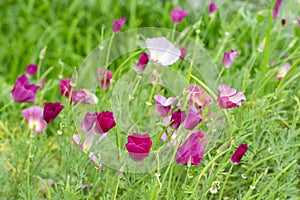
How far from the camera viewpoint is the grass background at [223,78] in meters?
1.33

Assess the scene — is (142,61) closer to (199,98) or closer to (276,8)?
(199,98)

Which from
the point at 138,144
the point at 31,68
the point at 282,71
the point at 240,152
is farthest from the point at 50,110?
the point at 282,71

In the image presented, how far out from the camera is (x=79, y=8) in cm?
292

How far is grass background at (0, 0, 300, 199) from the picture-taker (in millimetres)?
1325

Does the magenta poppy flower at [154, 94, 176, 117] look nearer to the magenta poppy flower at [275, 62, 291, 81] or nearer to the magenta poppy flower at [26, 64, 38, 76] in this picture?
the magenta poppy flower at [275, 62, 291, 81]

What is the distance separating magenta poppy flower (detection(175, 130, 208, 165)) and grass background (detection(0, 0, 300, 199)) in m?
0.03

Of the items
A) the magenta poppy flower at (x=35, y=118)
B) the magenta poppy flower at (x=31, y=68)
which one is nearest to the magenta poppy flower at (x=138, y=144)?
the magenta poppy flower at (x=35, y=118)

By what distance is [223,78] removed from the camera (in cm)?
178

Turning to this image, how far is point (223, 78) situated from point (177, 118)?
61cm

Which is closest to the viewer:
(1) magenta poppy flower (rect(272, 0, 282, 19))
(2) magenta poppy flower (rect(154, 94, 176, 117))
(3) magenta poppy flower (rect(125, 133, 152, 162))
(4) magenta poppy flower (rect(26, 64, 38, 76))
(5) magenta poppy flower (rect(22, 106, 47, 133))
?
(3) magenta poppy flower (rect(125, 133, 152, 162))

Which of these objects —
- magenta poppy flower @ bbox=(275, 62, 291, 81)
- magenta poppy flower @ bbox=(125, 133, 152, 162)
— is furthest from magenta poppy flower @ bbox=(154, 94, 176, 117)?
magenta poppy flower @ bbox=(275, 62, 291, 81)

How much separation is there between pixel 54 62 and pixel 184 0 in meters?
0.60

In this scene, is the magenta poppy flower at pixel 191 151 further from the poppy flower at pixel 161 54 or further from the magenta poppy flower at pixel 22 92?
the magenta poppy flower at pixel 22 92

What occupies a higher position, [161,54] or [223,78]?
[161,54]
